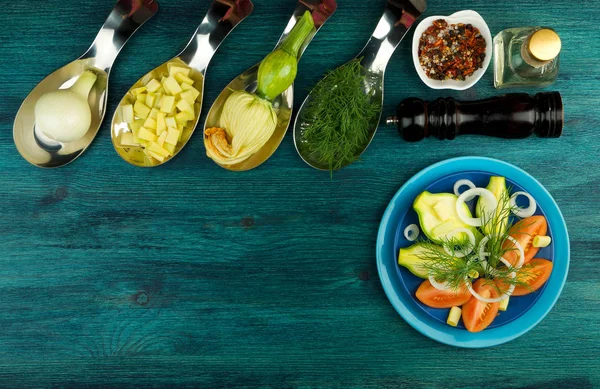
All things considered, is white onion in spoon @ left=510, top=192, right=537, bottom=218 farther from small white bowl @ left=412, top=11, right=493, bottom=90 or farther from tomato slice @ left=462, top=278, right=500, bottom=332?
small white bowl @ left=412, top=11, right=493, bottom=90

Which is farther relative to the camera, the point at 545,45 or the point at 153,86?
the point at 153,86

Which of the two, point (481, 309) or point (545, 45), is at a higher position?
point (545, 45)

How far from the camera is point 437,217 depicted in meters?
1.18

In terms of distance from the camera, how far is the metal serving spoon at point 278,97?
1223 millimetres

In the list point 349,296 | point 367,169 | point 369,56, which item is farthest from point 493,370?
point 369,56

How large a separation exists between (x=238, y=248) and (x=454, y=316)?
1.87ft

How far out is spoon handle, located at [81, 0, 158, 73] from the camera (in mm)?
1226

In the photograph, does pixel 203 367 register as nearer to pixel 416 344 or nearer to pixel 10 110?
pixel 416 344

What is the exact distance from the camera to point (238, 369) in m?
1.27

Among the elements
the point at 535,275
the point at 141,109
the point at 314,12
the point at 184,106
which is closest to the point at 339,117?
the point at 314,12

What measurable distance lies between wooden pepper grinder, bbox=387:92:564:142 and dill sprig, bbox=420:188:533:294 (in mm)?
169

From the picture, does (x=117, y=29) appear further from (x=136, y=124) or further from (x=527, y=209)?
(x=527, y=209)

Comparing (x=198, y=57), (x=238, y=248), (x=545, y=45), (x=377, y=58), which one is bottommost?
(x=238, y=248)

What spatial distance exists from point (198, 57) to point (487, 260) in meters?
0.88
